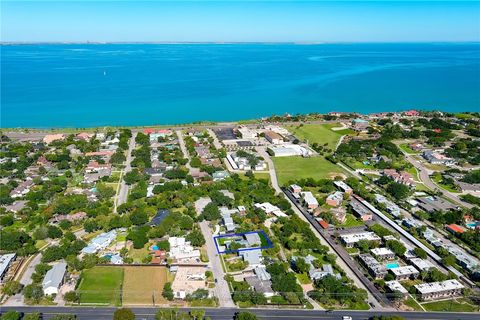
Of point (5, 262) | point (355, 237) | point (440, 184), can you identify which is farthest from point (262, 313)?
point (440, 184)

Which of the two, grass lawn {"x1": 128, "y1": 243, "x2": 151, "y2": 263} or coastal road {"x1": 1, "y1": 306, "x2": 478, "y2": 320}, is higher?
grass lawn {"x1": 128, "y1": 243, "x2": 151, "y2": 263}

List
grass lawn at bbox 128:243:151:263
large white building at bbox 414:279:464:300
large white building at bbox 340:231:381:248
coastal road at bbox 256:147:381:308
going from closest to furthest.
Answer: large white building at bbox 414:279:464:300 → coastal road at bbox 256:147:381:308 → grass lawn at bbox 128:243:151:263 → large white building at bbox 340:231:381:248

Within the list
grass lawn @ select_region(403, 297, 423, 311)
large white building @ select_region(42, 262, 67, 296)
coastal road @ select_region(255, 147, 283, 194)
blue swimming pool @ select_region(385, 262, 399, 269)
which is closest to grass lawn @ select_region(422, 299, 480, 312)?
grass lawn @ select_region(403, 297, 423, 311)

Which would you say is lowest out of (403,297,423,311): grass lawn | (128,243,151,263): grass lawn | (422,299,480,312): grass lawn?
(422,299,480,312): grass lawn

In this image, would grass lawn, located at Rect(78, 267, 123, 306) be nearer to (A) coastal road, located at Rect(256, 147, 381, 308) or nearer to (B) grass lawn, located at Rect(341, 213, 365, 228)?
(A) coastal road, located at Rect(256, 147, 381, 308)

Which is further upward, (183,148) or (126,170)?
(183,148)

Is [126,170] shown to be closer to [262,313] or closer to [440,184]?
[262,313]
